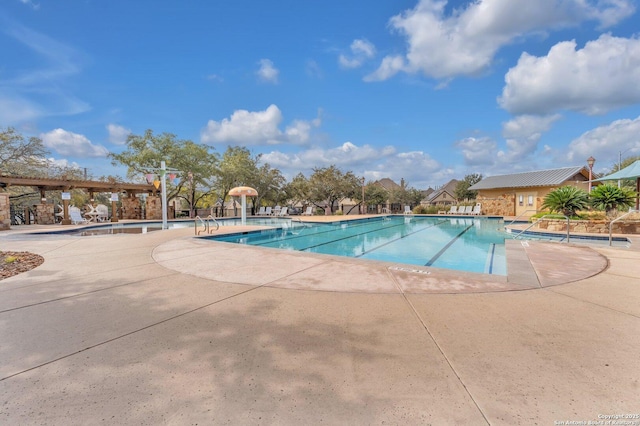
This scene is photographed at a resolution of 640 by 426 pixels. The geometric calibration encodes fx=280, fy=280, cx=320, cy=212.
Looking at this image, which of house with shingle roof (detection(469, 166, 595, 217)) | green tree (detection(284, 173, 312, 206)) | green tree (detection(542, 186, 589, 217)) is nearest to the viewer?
green tree (detection(542, 186, 589, 217))

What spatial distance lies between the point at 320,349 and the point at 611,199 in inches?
559

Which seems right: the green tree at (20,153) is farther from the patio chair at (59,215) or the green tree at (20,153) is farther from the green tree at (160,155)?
the green tree at (160,155)

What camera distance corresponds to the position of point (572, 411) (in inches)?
59.6

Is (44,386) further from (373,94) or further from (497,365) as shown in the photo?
(373,94)

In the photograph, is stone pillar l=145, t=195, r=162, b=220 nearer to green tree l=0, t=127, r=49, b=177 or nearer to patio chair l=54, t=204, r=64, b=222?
patio chair l=54, t=204, r=64, b=222

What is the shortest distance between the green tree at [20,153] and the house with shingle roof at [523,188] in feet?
109

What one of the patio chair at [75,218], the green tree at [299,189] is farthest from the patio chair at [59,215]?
the green tree at [299,189]

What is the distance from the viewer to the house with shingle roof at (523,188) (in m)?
20.7

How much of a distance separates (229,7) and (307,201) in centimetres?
2049

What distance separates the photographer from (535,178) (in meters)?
22.3

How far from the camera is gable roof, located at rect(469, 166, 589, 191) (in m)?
20.5

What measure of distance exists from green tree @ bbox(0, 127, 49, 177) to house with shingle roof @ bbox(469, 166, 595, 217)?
33296mm

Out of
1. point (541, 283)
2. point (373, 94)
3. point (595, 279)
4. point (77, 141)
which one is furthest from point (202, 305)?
point (77, 141)

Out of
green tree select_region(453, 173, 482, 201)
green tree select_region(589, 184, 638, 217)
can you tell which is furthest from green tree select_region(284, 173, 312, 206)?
green tree select_region(453, 173, 482, 201)
